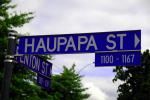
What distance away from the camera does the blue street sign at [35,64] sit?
10367mm

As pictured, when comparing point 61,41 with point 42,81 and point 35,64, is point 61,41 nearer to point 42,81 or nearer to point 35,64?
point 35,64

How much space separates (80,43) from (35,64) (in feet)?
4.45

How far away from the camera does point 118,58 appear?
962 cm

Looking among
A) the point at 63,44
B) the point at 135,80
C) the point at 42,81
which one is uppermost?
the point at 63,44

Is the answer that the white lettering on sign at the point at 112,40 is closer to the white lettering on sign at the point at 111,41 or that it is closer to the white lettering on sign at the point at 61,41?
the white lettering on sign at the point at 111,41

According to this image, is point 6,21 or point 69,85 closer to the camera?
point 6,21

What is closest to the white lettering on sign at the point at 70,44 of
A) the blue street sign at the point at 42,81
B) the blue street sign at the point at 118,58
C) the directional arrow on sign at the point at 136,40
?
the blue street sign at the point at 118,58

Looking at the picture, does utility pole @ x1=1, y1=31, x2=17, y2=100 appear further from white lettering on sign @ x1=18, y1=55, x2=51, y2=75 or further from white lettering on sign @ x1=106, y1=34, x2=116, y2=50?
white lettering on sign @ x1=106, y1=34, x2=116, y2=50

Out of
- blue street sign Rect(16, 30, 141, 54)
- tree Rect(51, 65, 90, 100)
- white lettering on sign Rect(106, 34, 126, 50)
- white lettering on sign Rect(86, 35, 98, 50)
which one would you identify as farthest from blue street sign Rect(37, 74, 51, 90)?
tree Rect(51, 65, 90, 100)

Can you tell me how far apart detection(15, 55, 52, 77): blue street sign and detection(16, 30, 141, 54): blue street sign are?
0.20 meters

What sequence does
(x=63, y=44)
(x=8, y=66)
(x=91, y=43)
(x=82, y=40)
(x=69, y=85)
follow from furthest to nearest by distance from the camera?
(x=69, y=85)
(x=8, y=66)
(x=63, y=44)
(x=82, y=40)
(x=91, y=43)

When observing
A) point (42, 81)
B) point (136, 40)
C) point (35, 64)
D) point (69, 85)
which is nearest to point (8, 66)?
point (35, 64)

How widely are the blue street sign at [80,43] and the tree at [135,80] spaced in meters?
46.0

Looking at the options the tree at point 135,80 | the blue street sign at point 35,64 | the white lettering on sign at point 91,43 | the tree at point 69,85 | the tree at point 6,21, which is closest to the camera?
the white lettering on sign at point 91,43
